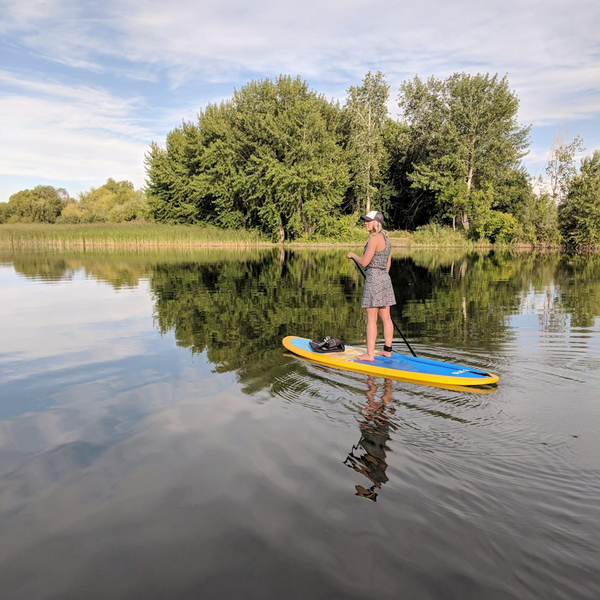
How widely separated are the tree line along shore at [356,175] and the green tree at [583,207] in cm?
12

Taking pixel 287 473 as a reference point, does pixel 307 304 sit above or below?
above

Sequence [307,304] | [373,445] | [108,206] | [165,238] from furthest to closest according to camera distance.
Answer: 1. [108,206]
2. [165,238]
3. [307,304]
4. [373,445]

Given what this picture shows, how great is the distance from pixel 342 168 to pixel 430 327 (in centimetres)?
3687

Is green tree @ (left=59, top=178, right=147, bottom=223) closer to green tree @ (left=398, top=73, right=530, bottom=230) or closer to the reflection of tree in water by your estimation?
green tree @ (left=398, top=73, right=530, bottom=230)

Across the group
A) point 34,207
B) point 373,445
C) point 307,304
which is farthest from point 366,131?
point 34,207

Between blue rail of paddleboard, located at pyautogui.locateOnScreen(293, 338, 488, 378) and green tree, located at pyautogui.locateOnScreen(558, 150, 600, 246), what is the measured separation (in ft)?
147

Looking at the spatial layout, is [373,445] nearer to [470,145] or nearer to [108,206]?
[470,145]

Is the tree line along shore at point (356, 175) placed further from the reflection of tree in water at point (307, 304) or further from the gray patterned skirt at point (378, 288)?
the gray patterned skirt at point (378, 288)

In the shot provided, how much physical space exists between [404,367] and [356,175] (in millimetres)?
44468

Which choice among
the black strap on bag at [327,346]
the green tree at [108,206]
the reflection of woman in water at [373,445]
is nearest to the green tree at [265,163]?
the green tree at [108,206]

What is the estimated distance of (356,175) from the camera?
159 feet

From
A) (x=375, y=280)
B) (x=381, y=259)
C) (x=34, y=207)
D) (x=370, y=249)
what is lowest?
(x=375, y=280)

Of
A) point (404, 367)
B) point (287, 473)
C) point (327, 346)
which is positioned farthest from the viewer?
point (327, 346)

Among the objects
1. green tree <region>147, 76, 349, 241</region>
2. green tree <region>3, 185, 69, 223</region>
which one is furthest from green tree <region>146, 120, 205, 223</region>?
green tree <region>3, 185, 69, 223</region>
